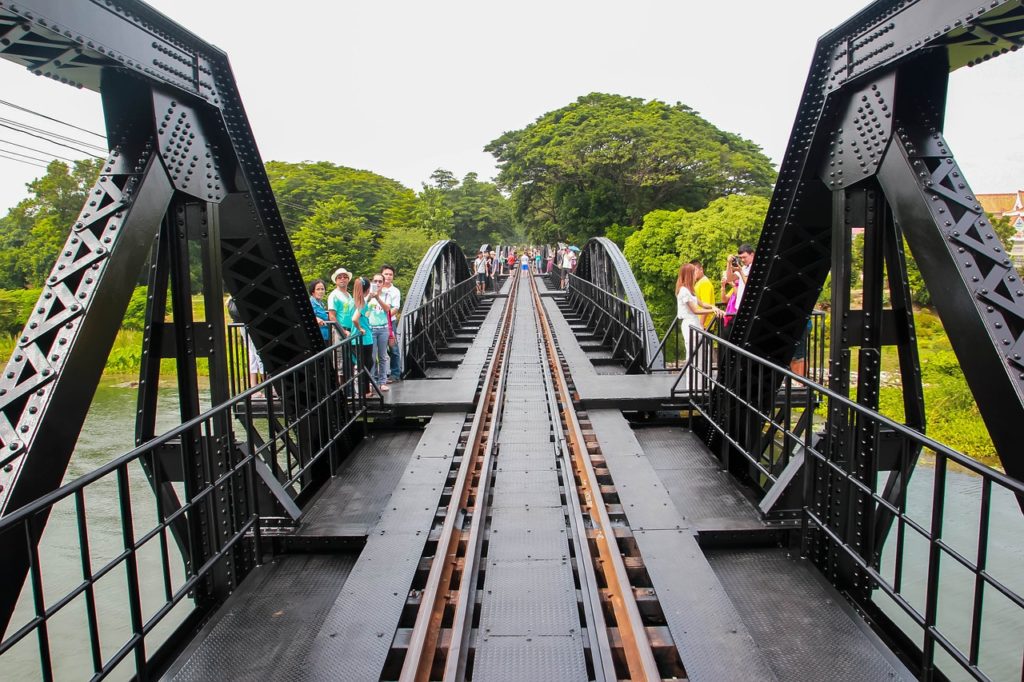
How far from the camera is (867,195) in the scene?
4031 mm

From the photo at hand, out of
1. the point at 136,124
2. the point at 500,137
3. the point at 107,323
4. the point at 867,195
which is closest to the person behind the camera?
the point at 107,323

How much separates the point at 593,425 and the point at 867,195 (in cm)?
371

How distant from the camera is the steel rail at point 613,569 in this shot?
10.4ft

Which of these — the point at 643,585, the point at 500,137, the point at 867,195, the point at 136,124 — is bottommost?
the point at 643,585

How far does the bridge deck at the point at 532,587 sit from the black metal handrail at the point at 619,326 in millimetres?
4156

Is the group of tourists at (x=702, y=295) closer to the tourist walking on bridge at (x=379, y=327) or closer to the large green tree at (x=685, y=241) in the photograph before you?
the tourist walking on bridge at (x=379, y=327)

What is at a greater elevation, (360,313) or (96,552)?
(360,313)

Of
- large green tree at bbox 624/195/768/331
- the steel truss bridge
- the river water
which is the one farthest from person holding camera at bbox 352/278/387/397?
large green tree at bbox 624/195/768/331

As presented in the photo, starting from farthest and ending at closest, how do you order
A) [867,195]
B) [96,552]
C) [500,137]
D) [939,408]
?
[500,137] < [939,408] < [96,552] < [867,195]

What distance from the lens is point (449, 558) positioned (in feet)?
13.9

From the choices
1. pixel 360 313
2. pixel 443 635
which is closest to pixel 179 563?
pixel 360 313

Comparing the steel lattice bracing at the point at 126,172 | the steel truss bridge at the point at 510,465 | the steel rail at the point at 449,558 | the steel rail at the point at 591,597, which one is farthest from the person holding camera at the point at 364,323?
the steel rail at the point at 591,597

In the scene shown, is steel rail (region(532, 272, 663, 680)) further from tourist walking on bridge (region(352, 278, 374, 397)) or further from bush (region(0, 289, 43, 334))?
bush (region(0, 289, 43, 334))

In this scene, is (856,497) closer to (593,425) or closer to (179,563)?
(593,425)
